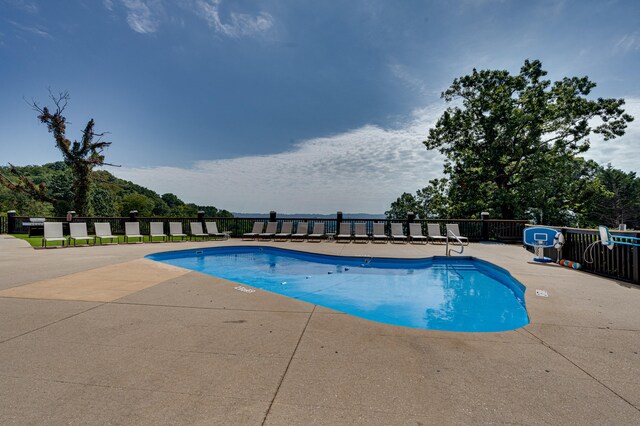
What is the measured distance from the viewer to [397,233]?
11758 millimetres

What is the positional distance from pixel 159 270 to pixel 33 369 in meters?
3.90

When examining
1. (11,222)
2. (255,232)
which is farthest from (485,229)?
(11,222)

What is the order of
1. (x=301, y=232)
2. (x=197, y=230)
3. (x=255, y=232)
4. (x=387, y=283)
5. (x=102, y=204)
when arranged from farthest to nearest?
1. (x=102, y=204)
2. (x=255, y=232)
3. (x=301, y=232)
4. (x=197, y=230)
5. (x=387, y=283)

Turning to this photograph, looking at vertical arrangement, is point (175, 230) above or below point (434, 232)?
above

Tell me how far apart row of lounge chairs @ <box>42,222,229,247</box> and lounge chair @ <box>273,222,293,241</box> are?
7.01 feet

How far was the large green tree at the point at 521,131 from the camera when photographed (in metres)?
16.0

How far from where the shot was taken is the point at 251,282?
6664 millimetres

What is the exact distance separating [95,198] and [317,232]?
1379 inches

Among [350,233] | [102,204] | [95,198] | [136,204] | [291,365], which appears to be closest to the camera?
[291,365]

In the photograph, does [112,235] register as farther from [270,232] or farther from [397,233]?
[397,233]

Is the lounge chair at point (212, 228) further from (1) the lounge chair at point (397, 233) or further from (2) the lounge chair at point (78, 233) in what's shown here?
(1) the lounge chair at point (397, 233)

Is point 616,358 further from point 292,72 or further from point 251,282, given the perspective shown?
point 292,72

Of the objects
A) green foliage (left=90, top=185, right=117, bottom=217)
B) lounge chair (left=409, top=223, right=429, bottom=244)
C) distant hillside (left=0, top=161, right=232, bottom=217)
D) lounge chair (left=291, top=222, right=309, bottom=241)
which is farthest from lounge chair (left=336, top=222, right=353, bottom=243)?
green foliage (left=90, top=185, right=117, bottom=217)

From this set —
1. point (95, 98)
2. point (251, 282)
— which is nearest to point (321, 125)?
point (95, 98)
